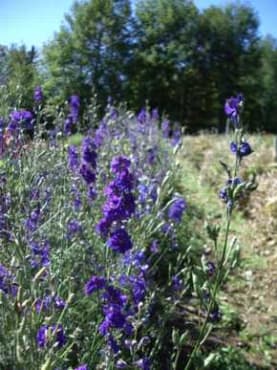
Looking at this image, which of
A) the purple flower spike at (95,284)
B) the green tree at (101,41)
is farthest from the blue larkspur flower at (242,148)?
the green tree at (101,41)

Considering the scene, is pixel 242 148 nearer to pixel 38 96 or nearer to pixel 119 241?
pixel 119 241

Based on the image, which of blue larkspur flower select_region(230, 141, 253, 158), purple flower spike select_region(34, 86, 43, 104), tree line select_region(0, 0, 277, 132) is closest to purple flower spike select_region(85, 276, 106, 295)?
blue larkspur flower select_region(230, 141, 253, 158)

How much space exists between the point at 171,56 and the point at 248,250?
31174 millimetres

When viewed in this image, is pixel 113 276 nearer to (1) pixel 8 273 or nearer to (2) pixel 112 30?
(1) pixel 8 273

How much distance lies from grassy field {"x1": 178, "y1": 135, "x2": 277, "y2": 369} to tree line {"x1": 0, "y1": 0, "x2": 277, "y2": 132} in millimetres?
17629

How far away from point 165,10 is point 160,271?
34477 millimetres

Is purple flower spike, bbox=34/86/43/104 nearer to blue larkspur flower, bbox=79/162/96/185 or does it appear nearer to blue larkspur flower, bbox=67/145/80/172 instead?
blue larkspur flower, bbox=67/145/80/172

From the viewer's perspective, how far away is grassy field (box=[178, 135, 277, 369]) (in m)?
4.29

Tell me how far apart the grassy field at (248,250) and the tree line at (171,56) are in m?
17.6

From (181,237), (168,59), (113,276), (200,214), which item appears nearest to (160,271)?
(181,237)

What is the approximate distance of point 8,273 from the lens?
2158mm

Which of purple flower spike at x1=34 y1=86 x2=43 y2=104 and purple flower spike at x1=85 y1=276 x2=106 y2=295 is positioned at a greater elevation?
purple flower spike at x1=34 y1=86 x2=43 y2=104

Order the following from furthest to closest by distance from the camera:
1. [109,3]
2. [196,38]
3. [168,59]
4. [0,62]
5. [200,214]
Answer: [196,38] < [168,59] < [109,3] < [200,214] < [0,62]

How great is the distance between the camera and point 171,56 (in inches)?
1438
